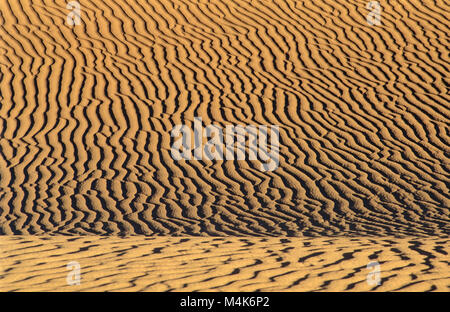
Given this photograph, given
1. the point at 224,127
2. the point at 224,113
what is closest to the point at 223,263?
the point at 224,127

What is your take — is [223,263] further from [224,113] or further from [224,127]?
[224,113]

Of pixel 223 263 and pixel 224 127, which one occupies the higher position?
pixel 224 127

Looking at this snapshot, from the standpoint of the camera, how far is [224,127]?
35.1 feet

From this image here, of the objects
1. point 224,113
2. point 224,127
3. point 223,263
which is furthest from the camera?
point 224,113

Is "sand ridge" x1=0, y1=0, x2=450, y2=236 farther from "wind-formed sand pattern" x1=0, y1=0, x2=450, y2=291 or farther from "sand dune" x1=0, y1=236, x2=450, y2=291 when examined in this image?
"sand dune" x1=0, y1=236, x2=450, y2=291

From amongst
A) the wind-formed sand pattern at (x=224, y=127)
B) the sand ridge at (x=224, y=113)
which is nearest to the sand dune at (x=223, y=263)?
the wind-formed sand pattern at (x=224, y=127)

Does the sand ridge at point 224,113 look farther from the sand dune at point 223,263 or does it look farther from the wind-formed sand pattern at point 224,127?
the sand dune at point 223,263

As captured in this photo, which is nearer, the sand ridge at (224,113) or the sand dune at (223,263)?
the sand dune at (223,263)

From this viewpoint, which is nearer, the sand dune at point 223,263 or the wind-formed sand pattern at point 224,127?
the sand dune at point 223,263

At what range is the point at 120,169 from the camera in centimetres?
939

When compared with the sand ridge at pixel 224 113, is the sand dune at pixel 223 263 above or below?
below

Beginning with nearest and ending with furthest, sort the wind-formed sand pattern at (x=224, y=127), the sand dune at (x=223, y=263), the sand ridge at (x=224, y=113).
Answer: the sand dune at (x=223, y=263)
the wind-formed sand pattern at (x=224, y=127)
the sand ridge at (x=224, y=113)

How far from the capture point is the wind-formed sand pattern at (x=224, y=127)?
616 cm

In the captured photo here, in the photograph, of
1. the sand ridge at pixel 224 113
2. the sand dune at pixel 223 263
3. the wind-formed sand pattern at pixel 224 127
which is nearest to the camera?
the sand dune at pixel 223 263
